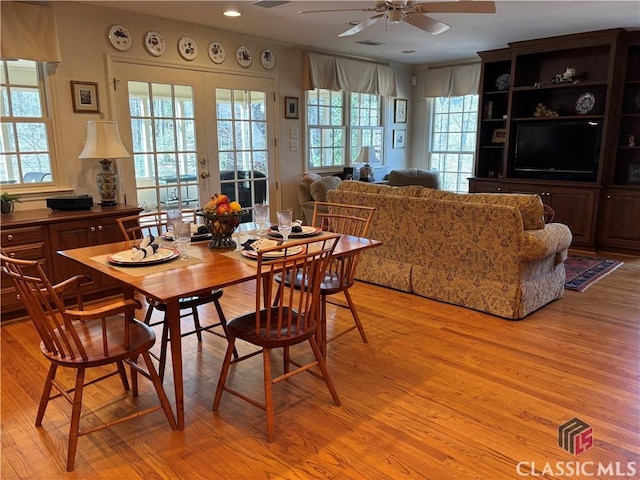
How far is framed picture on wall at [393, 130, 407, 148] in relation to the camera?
7938 mm

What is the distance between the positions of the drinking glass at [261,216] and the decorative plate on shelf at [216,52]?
3107 millimetres

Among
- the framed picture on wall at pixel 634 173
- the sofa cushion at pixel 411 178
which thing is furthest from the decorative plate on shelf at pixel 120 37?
the framed picture on wall at pixel 634 173

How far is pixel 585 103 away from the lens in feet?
19.3

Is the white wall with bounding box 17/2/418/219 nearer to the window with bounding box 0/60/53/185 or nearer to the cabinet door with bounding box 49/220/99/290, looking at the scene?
the window with bounding box 0/60/53/185

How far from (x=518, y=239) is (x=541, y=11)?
257 centimetres

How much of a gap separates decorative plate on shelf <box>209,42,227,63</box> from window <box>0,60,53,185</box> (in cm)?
171

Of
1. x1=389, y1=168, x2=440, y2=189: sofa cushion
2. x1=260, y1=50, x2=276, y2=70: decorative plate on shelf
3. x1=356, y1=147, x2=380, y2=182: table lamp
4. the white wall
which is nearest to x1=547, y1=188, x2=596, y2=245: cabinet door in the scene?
x1=389, y1=168, x2=440, y2=189: sofa cushion

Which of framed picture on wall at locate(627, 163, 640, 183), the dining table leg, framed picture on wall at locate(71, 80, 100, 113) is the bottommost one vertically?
the dining table leg

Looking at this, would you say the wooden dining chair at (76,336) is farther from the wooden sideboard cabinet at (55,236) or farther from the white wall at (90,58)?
the white wall at (90,58)

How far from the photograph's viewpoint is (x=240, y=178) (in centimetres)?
577

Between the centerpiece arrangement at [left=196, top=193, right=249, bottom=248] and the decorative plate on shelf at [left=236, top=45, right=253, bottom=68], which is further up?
the decorative plate on shelf at [left=236, top=45, right=253, bottom=68]

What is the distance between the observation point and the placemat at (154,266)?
211 centimetres

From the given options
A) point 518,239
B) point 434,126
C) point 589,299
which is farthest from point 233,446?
point 434,126

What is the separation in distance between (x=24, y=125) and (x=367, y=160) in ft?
14.2
